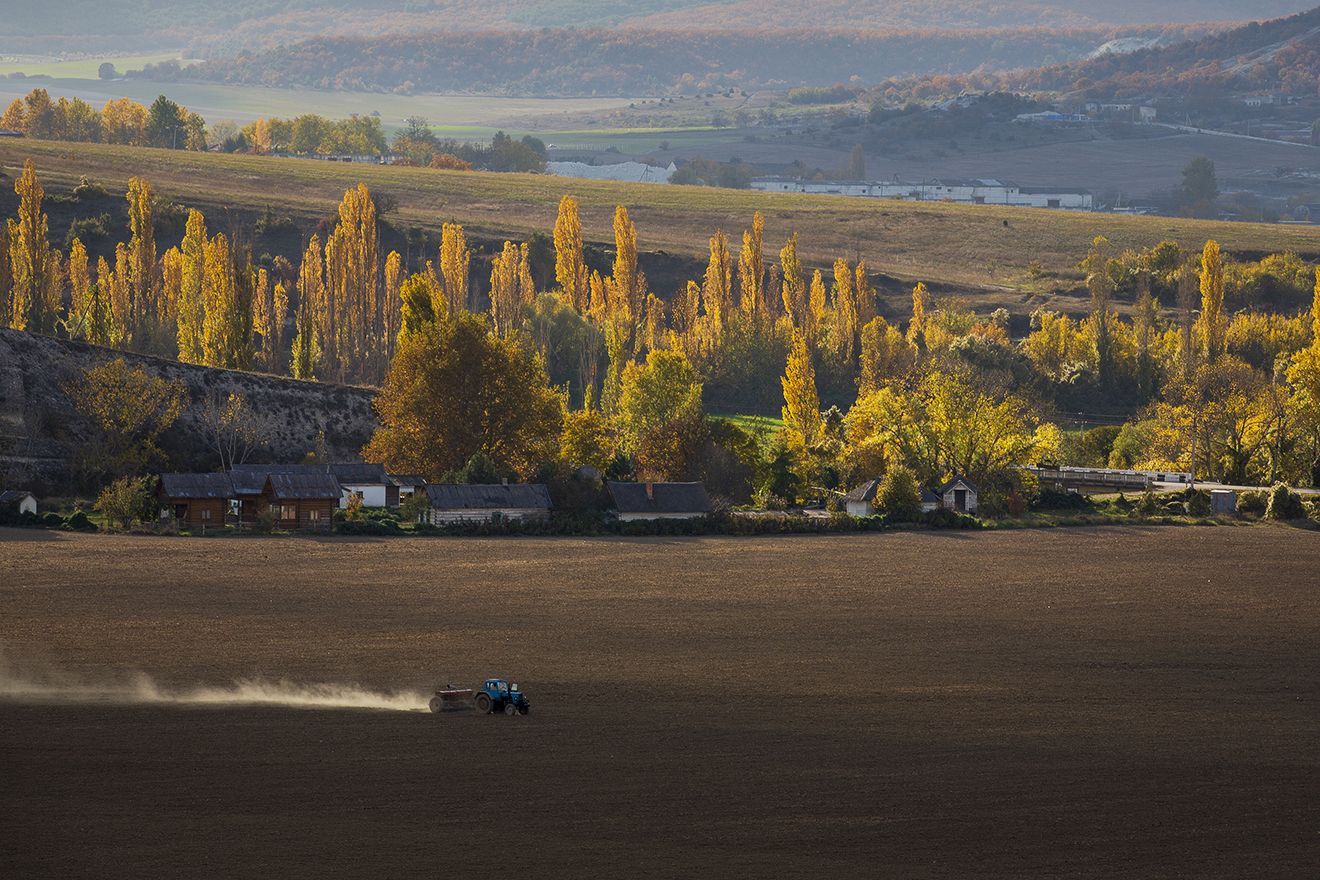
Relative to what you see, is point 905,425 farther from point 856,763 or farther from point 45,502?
point 856,763

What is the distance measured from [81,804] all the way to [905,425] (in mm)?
49492

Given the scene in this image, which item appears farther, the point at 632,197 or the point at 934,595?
the point at 632,197

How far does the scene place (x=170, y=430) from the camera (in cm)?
7194

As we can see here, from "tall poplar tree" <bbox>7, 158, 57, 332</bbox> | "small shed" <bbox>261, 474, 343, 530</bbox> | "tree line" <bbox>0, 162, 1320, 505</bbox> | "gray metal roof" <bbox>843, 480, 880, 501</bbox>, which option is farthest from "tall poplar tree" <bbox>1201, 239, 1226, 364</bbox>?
"tall poplar tree" <bbox>7, 158, 57, 332</bbox>

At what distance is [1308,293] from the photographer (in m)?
132

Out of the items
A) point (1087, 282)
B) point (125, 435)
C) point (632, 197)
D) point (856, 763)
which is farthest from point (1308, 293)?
point (856, 763)

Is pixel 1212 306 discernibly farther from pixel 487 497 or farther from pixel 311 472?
pixel 311 472

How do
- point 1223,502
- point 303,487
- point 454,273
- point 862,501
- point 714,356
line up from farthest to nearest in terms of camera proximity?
1. point 714,356
2. point 454,273
3. point 1223,502
4. point 862,501
5. point 303,487

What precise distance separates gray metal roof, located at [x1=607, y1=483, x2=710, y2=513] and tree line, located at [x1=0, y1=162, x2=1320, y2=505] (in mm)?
4651

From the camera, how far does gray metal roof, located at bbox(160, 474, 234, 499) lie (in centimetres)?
6212

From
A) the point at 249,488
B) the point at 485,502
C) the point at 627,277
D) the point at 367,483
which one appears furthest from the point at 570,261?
the point at 249,488

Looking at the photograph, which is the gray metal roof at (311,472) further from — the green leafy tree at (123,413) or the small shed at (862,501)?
the small shed at (862,501)

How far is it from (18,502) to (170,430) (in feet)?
38.9

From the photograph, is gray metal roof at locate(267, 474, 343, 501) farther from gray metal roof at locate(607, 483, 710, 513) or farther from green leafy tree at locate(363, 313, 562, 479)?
gray metal roof at locate(607, 483, 710, 513)
